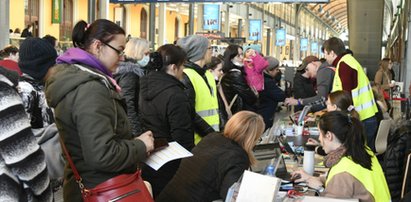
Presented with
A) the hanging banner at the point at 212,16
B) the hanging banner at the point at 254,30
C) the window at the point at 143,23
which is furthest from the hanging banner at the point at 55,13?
the hanging banner at the point at 254,30

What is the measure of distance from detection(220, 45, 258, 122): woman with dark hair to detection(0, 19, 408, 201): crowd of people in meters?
1.03

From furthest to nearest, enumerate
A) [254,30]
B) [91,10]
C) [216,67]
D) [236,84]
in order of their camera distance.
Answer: [254,30]
[91,10]
[216,67]
[236,84]

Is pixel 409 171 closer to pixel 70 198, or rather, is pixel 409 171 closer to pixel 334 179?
pixel 334 179

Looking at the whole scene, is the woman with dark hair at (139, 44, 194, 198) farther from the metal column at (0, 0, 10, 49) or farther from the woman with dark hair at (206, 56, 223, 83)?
the metal column at (0, 0, 10, 49)

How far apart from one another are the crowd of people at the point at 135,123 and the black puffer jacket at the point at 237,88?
1.01m

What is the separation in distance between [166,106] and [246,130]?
31.6 inches

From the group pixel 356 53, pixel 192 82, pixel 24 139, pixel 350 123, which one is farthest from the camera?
pixel 356 53

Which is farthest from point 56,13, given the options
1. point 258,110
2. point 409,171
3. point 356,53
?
point 409,171

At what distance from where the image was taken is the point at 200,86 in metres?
4.75

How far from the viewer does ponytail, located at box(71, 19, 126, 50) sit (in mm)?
2711

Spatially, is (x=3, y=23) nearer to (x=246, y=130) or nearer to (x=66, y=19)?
(x=246, y=130)

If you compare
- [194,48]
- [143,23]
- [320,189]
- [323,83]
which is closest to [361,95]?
[323,83]

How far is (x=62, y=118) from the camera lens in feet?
8.52

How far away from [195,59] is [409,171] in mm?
1893
